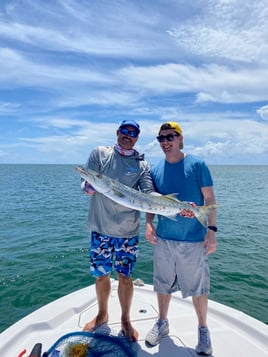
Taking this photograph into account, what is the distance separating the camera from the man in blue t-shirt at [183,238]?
371 cm

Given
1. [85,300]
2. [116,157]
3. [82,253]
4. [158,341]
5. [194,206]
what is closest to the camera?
[194,206]

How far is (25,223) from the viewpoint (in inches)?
622

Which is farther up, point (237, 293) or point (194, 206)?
point (194, 206)

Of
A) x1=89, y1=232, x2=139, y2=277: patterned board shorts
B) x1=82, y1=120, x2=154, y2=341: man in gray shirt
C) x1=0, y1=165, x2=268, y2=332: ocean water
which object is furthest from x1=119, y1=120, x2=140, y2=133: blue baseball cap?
x1=0, y1=165, x2=268, y2=332: ocean water

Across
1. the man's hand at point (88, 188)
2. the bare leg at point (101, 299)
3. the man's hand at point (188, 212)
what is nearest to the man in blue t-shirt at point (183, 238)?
the man's hand at point (188, 212)

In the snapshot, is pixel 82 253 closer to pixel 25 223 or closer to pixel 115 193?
pixel 25 223

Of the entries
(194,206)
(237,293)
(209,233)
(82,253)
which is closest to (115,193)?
(194,206)

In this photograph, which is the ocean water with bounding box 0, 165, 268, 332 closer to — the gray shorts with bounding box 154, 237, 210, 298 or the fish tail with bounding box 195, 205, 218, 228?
the gray shorts with bounding box 154, 237, 210, 298

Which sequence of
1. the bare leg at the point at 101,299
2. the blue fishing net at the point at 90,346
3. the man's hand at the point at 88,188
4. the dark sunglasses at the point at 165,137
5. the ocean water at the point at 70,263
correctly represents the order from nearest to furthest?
the blue fishing net at the point at 90,346 → the dark sunglasses at the point at 165,137 → the man's hand at the point at 88,188 → the bare leg at the point at 101,299 → the ocean water at the point at 70,263

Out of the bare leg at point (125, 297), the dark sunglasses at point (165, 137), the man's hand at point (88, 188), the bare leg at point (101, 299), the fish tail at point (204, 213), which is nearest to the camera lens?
the fish tail at point (204, 213)

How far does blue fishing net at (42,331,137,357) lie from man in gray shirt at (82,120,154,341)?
446 millimetres

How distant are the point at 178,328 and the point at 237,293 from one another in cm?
461

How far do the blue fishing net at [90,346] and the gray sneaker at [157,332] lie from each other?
0.27m

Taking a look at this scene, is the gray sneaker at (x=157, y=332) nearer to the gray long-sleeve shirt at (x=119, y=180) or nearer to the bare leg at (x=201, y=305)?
the bare leg at (x=201, y=305)
